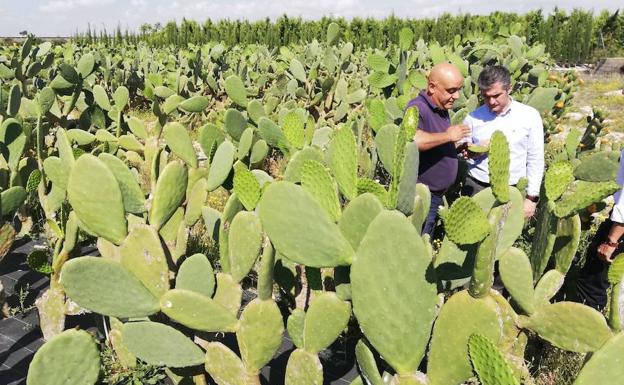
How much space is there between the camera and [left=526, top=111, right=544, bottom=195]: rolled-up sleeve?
3.14 meters

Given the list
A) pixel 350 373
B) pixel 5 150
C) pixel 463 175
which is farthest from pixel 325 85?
pixel 350 373

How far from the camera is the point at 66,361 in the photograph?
1.59 meters

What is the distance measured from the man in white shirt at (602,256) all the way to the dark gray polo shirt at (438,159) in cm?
79

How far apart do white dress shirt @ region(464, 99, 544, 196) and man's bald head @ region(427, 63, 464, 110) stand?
1.06 ft

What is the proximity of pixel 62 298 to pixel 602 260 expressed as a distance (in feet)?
7.99

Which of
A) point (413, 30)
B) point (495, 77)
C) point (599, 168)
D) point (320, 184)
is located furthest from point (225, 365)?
point (413, 30)

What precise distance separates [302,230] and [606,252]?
179 cm

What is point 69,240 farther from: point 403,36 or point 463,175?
point 403,36

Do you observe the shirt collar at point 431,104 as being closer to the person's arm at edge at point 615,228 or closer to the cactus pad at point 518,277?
the person's arm at edge at point 615,228

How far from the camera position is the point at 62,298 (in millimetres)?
2566

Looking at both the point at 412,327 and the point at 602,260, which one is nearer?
the point at 412,327

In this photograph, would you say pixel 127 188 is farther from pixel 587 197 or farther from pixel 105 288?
pixel 587 197

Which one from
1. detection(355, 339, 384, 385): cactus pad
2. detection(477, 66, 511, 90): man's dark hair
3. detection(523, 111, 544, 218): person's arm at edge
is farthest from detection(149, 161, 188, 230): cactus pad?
detection(523, 111, 544, 218): person's arm at edge

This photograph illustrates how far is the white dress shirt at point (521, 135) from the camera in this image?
3.14 metres
